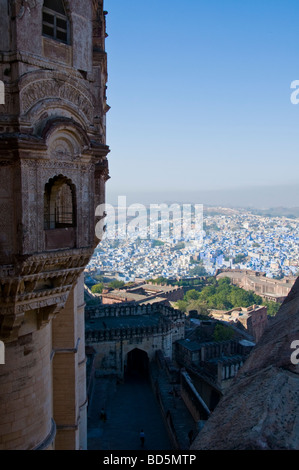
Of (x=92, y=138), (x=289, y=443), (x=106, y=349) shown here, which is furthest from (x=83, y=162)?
(x=106, y=349)

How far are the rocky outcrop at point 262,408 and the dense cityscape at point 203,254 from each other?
71012 millimetres

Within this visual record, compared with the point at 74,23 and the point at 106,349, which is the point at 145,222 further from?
the point at 74,23

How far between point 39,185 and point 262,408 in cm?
339

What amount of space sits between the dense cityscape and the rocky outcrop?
71012mm

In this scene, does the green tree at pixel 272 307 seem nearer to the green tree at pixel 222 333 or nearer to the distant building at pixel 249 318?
the distant building at pixel 249 318

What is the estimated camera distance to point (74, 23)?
5562mm

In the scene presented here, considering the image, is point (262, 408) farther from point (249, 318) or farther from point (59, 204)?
point (249, 318)

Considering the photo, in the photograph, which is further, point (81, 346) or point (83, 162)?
point (81, 346)

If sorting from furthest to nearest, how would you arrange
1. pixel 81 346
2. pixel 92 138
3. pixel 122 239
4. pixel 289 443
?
1. pixel 122 239
2. pixel 81 346
3. pixel 92 138
4. pixel 289 443

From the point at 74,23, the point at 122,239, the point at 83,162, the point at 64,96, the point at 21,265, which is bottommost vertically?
the point at 122,239

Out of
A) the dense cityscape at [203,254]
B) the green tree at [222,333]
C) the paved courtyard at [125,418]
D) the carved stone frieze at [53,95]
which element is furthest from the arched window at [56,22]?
the dense cityscape at [203,254]

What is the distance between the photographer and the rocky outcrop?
7.72 feet

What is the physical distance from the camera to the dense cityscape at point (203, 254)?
299 feet

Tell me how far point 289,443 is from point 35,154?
3.80m
